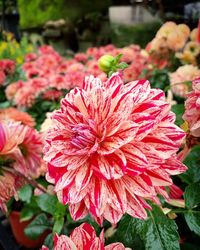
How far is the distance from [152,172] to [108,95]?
A: 9cm

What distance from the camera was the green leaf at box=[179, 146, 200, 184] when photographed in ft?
1.77

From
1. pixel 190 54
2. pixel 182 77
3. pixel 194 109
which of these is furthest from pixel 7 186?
pixel 190 54

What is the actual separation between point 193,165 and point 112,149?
0.19 meters

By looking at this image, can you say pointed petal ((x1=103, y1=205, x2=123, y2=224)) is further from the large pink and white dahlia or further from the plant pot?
the plant pot

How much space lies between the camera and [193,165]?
55cm

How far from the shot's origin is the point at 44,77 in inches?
61.7

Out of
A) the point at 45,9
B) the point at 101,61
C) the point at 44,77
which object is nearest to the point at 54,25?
the point at 45,9

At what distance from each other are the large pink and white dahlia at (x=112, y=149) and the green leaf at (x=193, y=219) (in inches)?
4.7

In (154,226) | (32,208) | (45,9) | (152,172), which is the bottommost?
(45,9)

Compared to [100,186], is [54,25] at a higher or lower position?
lower

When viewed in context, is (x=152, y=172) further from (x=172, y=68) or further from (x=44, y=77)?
(x=44, y=77)

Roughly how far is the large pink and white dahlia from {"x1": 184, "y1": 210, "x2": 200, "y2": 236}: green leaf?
0.12 meters

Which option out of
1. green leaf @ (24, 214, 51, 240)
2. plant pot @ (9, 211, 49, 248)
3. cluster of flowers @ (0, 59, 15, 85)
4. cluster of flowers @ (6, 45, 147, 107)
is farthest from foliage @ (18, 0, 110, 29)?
green leaf @ (24, 214, 51, 240)

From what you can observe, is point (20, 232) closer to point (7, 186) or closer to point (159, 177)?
point (7, 186)
